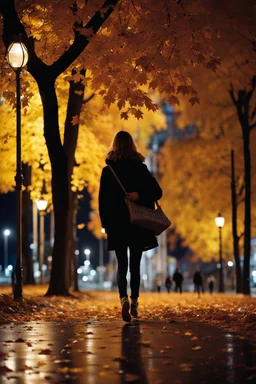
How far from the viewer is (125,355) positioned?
7.74m

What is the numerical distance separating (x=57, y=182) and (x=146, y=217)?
9.03 m

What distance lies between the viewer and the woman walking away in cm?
1130

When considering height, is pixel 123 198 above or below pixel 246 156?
below

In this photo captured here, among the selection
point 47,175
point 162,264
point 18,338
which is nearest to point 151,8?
point 18,338

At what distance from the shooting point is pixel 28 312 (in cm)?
1519

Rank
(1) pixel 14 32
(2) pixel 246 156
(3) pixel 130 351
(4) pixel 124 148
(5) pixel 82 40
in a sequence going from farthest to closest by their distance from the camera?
1. (2) pixel 246 156
2. (1) pixel 14 32
3. (5) pixel 82 40
4. (4) pixel 124 148
5. (3) pixel 130 351

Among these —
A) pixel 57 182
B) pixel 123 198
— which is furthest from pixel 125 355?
pixel 57 182

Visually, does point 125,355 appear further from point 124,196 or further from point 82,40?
point 82,40

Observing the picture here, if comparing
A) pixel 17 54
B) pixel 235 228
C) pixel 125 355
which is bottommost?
pixel 125 355

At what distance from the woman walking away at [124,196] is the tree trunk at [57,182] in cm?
590

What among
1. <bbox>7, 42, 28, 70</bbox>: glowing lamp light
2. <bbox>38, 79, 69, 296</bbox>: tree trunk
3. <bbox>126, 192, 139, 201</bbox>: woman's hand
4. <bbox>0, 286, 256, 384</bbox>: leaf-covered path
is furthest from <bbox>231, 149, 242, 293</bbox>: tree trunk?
<bbox>126, 192, 139, 201</bbox>: woman's hand

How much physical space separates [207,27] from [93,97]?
1983 cm

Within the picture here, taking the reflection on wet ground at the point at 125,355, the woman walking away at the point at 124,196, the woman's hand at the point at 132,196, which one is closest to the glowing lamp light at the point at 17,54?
the woman walking away at the point at 124,196

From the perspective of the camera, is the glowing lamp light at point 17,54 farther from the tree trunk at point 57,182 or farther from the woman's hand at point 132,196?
the woman's hand at point 132,196
